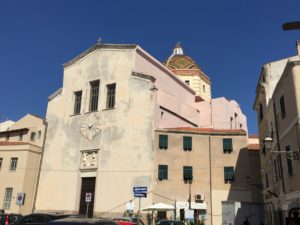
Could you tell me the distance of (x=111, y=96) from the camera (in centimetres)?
3753

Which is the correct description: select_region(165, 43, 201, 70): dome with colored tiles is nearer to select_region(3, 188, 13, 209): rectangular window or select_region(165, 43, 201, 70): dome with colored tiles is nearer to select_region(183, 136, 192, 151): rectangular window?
select_region(183, 136, 192, 151): rectangular window

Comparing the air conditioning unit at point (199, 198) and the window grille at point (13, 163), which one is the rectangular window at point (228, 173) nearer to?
the air conditioning unit at point (199, 198)

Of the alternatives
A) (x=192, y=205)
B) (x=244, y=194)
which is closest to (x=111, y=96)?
(x=192, y=205)

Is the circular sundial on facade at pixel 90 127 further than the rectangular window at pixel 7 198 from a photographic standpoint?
No

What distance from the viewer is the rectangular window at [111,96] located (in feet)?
122

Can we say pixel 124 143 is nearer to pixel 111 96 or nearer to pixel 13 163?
pixel 111 96

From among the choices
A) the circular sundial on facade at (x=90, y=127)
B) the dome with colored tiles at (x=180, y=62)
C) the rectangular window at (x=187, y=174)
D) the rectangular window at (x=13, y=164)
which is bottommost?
the rectangular window at (x=187, y=174)

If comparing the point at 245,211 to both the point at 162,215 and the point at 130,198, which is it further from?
the point at 130,198

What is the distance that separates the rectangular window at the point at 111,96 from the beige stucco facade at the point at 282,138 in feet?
52.0

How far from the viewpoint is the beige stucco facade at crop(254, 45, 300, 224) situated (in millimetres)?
17312

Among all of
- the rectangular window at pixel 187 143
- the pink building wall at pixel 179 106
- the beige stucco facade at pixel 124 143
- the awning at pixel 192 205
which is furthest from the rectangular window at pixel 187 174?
the pink building wall at pixel 179 106

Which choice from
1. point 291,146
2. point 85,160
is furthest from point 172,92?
point 291,146

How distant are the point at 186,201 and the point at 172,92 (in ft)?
47.4

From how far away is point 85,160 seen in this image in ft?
118
